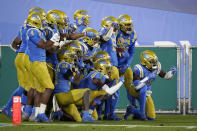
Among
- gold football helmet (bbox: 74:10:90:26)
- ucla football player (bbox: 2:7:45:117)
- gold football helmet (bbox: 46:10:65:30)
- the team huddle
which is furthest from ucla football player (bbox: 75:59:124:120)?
gold football helmet (bbox: 74:10:90:26)

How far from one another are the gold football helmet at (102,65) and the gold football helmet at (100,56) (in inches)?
2.7

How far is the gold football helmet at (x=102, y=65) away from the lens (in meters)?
9.45

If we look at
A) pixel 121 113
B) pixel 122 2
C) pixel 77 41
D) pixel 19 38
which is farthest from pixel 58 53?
pixel 122 2

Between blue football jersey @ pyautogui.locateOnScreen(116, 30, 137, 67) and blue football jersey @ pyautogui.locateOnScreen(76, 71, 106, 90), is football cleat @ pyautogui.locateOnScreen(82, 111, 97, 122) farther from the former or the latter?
blue football jersey @ pyautogui.locateOnScreen(116, 30, 137, 67)

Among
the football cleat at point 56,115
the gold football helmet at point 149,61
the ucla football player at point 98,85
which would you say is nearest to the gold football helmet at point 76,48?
the ucla football player at point 98,85

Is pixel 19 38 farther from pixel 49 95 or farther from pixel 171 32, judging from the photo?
pixel 171 32

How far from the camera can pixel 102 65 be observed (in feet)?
31.0

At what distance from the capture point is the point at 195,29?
14336 millimetres

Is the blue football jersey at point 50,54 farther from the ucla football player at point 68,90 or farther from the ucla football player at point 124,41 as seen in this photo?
the ucla football player at point 124,41

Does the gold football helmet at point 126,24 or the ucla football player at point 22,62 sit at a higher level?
the gold football helmet at point 126,24

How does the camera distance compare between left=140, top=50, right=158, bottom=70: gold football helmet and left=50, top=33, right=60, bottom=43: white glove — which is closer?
left=50, top=33, right=60, bottom=43: white glove

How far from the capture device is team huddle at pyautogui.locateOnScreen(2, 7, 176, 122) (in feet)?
27.3

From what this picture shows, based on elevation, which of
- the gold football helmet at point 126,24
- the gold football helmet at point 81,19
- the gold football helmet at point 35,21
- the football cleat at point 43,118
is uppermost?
the gold football helmet at point 81,19

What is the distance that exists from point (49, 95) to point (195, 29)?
23.7 feet
